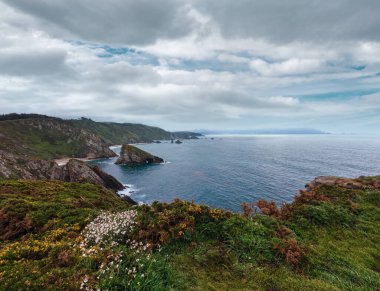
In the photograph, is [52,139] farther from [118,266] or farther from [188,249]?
[118,266]

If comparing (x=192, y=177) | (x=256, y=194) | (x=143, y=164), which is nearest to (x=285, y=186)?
(x=256, y=194)

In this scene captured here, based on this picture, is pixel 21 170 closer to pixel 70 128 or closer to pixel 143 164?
pixel 143 164

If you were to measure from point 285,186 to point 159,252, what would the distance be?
6320 centimetres

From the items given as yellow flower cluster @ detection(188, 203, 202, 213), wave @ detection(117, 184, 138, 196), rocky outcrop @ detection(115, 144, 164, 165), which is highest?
yellow flower cluster @ detection(188, 203, 202, 213)

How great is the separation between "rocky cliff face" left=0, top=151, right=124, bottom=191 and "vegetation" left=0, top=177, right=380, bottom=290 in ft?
187

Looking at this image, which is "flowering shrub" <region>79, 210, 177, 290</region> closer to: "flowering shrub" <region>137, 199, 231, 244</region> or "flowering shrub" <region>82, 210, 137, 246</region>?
"flowering shrub" <region>82, 210, 137, 246</region>

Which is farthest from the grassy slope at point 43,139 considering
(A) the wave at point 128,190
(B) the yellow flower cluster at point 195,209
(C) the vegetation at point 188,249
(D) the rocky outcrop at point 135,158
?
(B) the yellow flower cluster at point 195,209

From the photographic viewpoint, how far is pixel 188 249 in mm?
9930

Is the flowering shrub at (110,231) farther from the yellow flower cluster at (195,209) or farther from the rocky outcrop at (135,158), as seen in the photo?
the rocky outcrop at (135,158)

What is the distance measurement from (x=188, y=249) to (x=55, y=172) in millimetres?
81592

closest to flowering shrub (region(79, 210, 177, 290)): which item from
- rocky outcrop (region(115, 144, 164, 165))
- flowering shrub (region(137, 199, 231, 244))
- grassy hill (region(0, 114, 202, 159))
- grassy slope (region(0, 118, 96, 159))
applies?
flowering shrub (region(137, 199, 231, 244))

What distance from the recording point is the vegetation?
23.0 feet

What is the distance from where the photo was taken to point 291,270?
9016mm

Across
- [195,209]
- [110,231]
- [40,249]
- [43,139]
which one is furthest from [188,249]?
[43,139]
